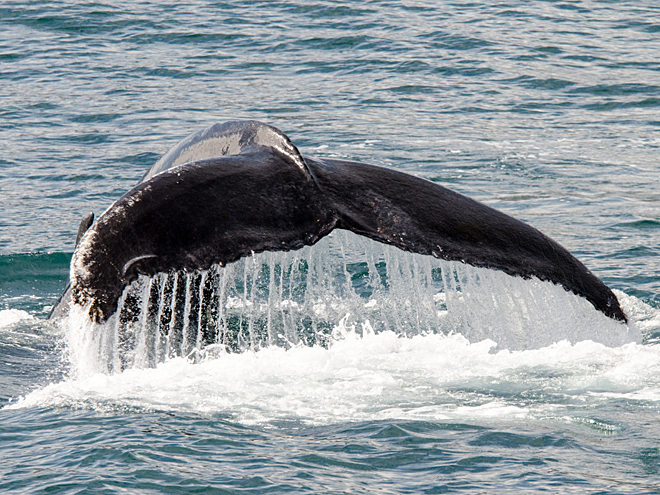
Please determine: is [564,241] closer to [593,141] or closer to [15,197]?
[593,141]

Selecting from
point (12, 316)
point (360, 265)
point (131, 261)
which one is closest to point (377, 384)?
point (131, 261)

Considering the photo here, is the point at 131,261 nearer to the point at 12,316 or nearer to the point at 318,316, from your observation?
the point at 318,316

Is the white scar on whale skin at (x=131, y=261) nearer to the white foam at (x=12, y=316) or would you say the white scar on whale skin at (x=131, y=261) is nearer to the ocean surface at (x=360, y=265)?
the ocean surface at (x=360, y=265)

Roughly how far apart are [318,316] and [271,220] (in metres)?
3.48

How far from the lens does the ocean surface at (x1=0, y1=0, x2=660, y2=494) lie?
16.4ft

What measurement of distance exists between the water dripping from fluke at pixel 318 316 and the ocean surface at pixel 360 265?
4 cm

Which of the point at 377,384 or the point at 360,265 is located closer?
the point at 377,384

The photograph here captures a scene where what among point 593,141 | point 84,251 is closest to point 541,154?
point 593,141

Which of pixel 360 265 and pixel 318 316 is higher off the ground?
pixel 318 316

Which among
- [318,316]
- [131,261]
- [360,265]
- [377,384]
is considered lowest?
[360,265]

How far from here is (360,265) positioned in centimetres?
1034

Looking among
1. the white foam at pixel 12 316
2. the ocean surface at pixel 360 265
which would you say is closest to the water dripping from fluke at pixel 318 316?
the ocean surface at pixel 360 265

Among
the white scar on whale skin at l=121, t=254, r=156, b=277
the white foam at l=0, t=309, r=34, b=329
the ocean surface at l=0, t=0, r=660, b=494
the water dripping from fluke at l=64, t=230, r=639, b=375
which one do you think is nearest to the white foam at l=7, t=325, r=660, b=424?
the ocean surface at l=0, t=0, r=660, b=494

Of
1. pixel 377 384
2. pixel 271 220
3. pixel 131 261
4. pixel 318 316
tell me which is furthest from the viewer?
pixel 318 316
